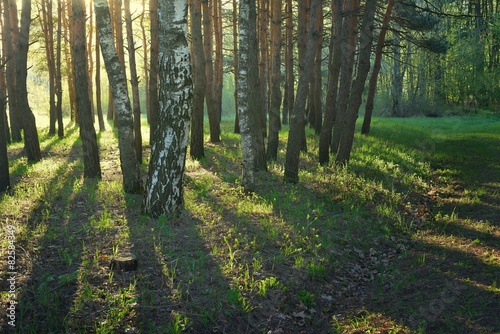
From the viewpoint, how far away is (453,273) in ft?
20.4

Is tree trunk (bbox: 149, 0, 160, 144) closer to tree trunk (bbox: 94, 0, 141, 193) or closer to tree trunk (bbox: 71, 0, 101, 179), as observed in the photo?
tree trunk (bbox: 71, 0, 101, 179)

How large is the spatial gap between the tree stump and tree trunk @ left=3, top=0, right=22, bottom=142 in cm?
904

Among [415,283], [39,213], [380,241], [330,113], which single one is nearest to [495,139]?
[330,113]

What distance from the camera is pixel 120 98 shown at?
885 centimetres

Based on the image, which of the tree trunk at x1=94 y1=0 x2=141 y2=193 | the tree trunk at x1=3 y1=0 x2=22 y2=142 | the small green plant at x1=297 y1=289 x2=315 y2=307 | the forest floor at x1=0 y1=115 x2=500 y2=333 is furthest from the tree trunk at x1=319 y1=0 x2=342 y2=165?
the tree trunk at x1=3 y1=0 x2=22 y2=142

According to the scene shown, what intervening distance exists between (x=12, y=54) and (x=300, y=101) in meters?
11.1

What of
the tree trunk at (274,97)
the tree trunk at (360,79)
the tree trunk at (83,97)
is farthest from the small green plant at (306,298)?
the tree trunk at (274,97)

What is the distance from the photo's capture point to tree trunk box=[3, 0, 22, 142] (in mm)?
13310

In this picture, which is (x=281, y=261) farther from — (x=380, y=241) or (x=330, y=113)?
(x=330, y=113)

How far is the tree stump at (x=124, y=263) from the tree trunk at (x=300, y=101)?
18.6 ft

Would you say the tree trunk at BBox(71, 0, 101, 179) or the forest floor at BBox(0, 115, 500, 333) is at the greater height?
the tree trunk at BBox(71, 0, 101, 179)

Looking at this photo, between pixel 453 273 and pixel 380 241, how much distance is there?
1.64 m

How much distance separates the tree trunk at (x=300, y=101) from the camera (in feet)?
32.4

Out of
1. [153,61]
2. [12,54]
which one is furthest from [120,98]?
[12,54]
